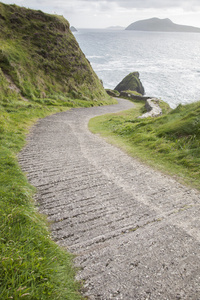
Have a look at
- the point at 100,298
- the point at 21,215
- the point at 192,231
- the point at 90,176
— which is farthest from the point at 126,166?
the point at 100,298

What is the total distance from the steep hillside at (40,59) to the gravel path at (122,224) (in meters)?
17.4

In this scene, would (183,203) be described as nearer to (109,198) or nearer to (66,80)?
(109,198)

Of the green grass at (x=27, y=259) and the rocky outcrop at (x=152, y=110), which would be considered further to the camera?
the rocky outcrop at (x=152, y=110)

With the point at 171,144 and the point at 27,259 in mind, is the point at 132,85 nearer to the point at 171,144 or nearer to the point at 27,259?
the point at 171,144

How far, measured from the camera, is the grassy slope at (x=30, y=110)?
3000 mm

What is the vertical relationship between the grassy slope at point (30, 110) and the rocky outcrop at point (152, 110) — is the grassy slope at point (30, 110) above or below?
above

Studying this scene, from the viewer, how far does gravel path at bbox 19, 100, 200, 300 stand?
135 inches

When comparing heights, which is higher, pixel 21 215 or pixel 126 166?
pixel 21 215

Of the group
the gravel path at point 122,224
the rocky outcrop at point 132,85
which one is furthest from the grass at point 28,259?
the rocky outcrop at point 132,85

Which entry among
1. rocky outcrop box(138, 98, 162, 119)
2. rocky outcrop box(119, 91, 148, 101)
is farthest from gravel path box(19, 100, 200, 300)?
rocky outcrop box(119, 91, 148, 101)

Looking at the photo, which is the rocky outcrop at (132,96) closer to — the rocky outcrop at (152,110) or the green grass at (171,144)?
the rocky outcrop at (152,110)

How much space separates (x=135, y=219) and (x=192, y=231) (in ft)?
4.08

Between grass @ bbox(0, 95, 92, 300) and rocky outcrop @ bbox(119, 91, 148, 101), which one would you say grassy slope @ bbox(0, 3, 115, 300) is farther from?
rocky outcrop @ bbox(119, 91, 148, 101)

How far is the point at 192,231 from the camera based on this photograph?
4707mm
